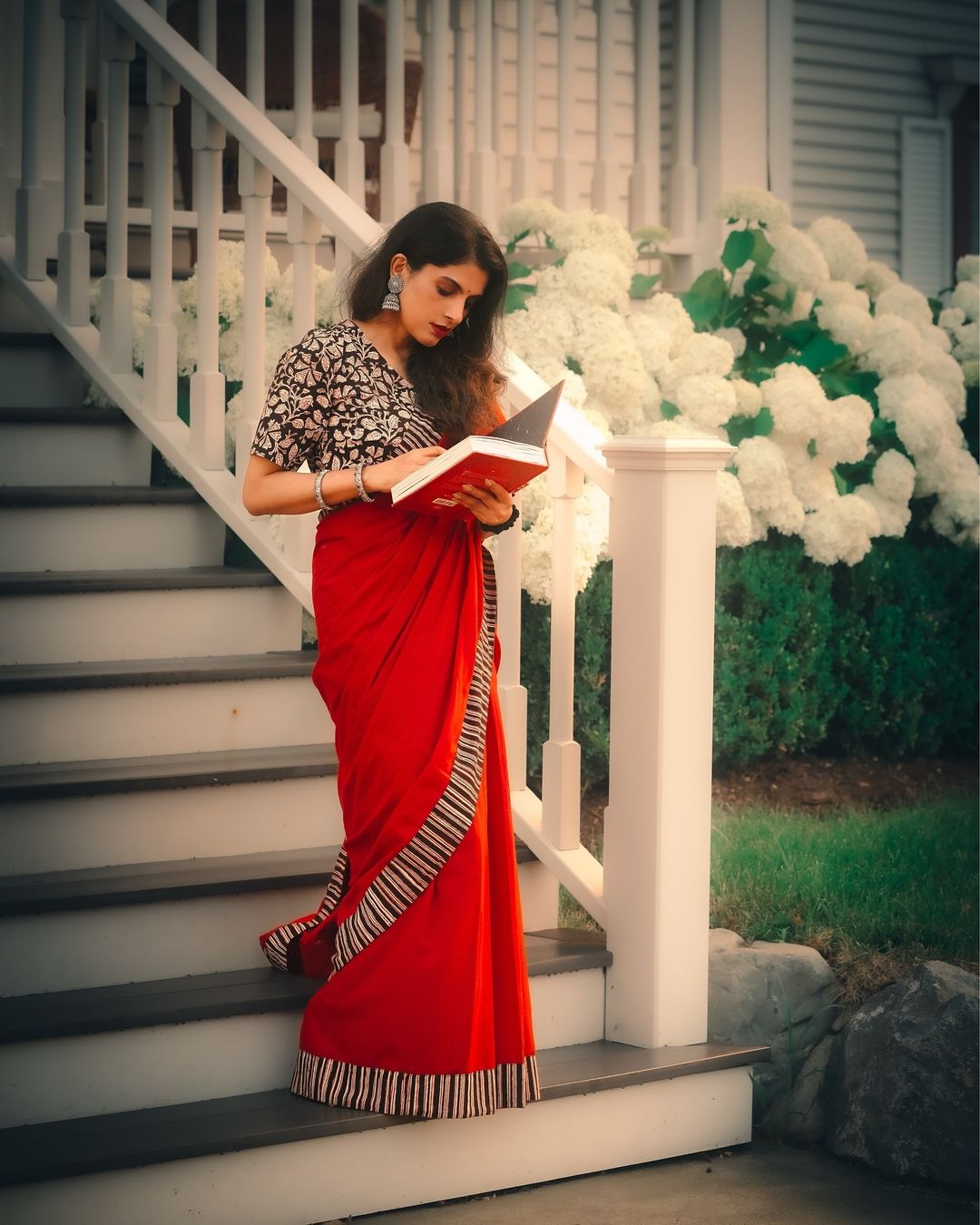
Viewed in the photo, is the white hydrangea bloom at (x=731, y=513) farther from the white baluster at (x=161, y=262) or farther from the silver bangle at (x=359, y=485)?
the silver bangle at (x=359, y=485)

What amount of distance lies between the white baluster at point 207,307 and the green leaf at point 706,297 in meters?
2.00

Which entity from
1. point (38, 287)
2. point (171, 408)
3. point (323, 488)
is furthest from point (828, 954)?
point (38, 287)

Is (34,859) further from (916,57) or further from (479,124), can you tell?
(916,57)

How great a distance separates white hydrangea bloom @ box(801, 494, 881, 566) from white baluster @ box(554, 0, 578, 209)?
62.9 inches

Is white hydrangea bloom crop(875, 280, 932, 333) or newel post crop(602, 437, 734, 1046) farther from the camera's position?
white hydrangea bloom crop(875, 280, 932, 333)

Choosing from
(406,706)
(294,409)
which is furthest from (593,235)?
(406,706)

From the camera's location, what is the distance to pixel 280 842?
3.46m

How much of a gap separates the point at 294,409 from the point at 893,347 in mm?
3122

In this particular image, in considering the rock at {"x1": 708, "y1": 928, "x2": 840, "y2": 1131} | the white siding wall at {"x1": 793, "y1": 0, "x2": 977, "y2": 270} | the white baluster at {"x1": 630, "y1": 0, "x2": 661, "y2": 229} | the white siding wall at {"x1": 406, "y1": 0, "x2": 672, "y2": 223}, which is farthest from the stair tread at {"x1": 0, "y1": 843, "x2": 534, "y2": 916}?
the white siding wall at {"x1": 793, "y1": 0, "x2": 977, "y2": 270}

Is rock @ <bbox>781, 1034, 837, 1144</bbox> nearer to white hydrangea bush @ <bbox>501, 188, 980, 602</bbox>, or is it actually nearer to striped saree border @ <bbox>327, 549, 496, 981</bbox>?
striped saree border @ <bbox>327, 549, 496, 981</bbox>

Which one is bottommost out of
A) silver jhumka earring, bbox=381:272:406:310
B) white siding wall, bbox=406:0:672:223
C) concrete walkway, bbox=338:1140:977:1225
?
concrete walkway, bbox=338:1140:977:1225

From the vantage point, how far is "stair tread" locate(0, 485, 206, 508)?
3918mm

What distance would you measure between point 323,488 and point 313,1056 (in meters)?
1.05

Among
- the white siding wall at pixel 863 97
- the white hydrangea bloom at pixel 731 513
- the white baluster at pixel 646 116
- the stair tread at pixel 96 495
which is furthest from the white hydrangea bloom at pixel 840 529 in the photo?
the white siding wall at pixel 863 97
